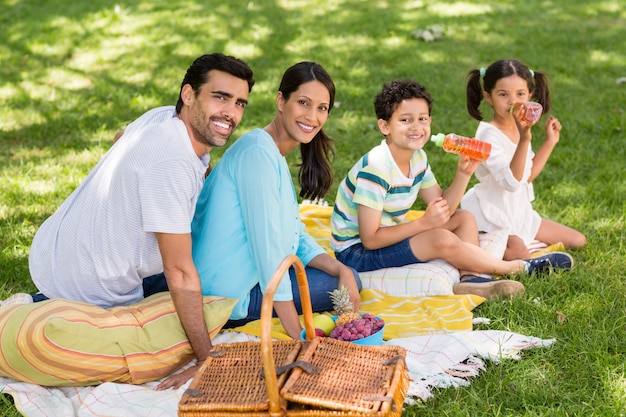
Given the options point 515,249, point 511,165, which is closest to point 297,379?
point 515,249

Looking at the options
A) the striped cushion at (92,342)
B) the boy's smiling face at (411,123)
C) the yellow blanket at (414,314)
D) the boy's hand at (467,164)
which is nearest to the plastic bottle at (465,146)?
the boy's hand at (467,164)

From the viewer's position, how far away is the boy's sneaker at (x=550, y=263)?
412cm

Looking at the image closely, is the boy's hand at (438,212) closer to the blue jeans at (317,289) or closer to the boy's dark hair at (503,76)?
the blue jeans at (317,289)

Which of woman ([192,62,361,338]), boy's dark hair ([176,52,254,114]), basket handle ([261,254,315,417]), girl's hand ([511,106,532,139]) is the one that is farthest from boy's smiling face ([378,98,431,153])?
basket handle ([261,254,315,417])

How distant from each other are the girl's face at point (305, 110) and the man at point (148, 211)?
0.29 meters

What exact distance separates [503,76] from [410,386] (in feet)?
7.03

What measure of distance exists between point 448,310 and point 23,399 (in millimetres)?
1986

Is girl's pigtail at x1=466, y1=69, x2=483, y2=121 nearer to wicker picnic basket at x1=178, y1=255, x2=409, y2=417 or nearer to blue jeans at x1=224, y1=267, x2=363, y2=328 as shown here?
blue jeans at x1=224, y1=267, x2=363, y2=328

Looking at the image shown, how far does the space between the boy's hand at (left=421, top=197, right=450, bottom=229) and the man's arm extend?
4.46ft

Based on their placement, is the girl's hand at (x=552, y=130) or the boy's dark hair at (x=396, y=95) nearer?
the boy's dark hair at (x=396, y=95)

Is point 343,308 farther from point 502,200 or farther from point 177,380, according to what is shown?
point 502,200

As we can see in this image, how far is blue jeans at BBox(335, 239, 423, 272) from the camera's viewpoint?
4.07m

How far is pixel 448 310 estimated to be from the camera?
12.3 feet

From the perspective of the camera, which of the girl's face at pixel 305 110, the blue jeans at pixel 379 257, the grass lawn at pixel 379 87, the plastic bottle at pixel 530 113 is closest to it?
the grass lawn at pixel 379 87
